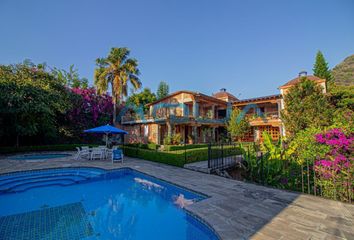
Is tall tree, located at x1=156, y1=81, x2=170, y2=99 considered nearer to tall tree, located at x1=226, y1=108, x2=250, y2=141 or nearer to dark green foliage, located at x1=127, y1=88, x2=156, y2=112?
dark green foliage, located at x1=127, y1=88, x2=156, y2=112

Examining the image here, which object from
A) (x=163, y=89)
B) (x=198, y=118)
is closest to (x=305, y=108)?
(x=198, y=118)

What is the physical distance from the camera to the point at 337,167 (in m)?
5.89

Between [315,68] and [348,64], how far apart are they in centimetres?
6040

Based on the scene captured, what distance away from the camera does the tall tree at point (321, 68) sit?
124 feet

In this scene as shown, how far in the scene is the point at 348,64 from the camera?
77438mm

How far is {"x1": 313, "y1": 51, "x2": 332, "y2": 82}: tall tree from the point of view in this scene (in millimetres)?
37784

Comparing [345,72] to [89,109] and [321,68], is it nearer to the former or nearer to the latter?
[321,68]

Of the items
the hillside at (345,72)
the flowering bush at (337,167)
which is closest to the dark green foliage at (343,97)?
the flowering bush at (337,167)

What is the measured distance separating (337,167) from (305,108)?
10.2 meters

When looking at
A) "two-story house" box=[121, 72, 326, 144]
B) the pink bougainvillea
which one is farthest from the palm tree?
"two-story house" box=[121, 72, 326, 144]

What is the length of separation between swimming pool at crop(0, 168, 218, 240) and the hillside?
257 ft

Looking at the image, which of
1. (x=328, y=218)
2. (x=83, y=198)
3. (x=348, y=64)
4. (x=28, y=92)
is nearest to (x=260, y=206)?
(x=328, y=218)

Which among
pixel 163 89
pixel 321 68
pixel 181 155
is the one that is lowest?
pixel 181 155

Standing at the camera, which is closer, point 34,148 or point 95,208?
point 95,208
